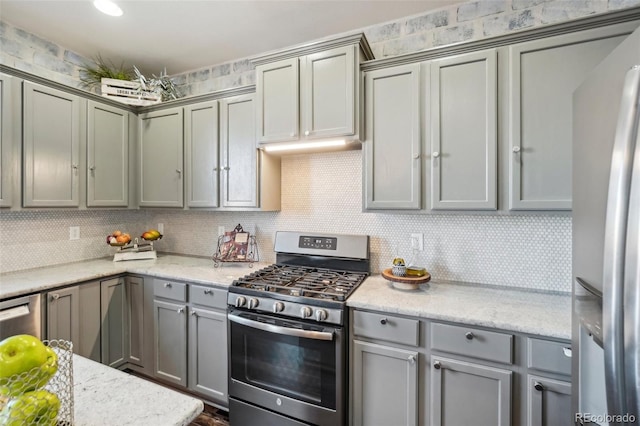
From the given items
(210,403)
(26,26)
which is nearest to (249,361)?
(210,403)

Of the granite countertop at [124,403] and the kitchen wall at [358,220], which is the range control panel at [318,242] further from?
the granite countertop at [124,403]

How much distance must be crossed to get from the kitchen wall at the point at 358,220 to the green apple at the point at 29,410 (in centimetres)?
192

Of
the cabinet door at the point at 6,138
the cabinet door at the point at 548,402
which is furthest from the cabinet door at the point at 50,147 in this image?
the cabinet door at the point at 548,402

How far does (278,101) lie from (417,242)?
1434 mm

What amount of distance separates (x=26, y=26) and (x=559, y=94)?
368cm

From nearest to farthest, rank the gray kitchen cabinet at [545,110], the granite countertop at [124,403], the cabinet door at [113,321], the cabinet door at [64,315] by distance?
the granite countertop at [124,403]
the gray kitchen cabinet at [545,110]
the cabinet door at [64,315]
the cabinet door at [113,321]

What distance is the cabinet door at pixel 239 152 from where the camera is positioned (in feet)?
7.56

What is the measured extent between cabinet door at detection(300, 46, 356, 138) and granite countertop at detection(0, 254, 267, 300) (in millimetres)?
1209

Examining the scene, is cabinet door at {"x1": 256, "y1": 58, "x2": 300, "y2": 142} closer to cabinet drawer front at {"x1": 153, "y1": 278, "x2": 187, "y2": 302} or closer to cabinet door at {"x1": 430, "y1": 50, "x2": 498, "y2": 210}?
cabinet door at {"x1": 430, "y1": 50, "x2": 498, "y2": 210}

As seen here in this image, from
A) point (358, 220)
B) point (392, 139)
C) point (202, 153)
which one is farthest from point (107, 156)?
point (392, 139)

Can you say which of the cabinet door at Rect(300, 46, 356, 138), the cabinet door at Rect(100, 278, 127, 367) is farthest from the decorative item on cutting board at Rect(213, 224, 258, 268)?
the cabinet door at Rect(300, 46, 356, 138)

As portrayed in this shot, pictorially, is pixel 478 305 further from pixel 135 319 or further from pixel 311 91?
pixel 135 319

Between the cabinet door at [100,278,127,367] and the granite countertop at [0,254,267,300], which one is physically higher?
the granite countertop at [0,254,267,300]

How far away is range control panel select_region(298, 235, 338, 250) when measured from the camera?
227cm
